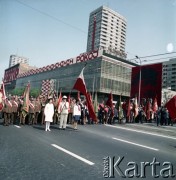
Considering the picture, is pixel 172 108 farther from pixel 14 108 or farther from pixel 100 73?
pixel 100 73

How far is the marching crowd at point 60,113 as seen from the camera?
45.3ft

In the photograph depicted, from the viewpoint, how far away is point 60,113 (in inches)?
549

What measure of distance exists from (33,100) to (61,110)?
3.05 metres

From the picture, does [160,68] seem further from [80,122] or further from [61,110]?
[61,110]

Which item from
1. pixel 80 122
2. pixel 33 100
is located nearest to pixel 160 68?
pixel 80 122

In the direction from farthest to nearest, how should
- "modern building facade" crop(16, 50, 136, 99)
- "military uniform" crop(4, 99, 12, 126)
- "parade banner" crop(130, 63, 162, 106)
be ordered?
"modern building facade" crop(16, 50, 136, 99) → "parade banner" crop(130, 63, 162, 106) → "military uniform" crop(4, 99, 12, 126)

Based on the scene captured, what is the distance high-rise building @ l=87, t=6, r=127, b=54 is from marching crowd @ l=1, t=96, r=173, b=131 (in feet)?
318

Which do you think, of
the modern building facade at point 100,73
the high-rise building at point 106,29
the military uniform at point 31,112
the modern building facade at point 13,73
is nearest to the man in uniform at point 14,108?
the military uniform at point 31,112

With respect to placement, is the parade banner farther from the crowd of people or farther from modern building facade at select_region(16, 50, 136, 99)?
the crowd of people

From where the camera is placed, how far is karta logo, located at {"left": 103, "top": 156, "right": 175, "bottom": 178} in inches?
219

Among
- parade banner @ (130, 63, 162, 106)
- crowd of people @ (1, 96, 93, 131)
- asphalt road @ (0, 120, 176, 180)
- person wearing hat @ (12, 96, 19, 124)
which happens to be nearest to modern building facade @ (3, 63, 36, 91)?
parade banner @ (130, 63, 162, 106)

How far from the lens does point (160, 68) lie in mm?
53312

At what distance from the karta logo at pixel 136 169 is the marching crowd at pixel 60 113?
6.67m

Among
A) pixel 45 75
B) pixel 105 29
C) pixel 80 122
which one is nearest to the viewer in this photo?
pixel 80 122
